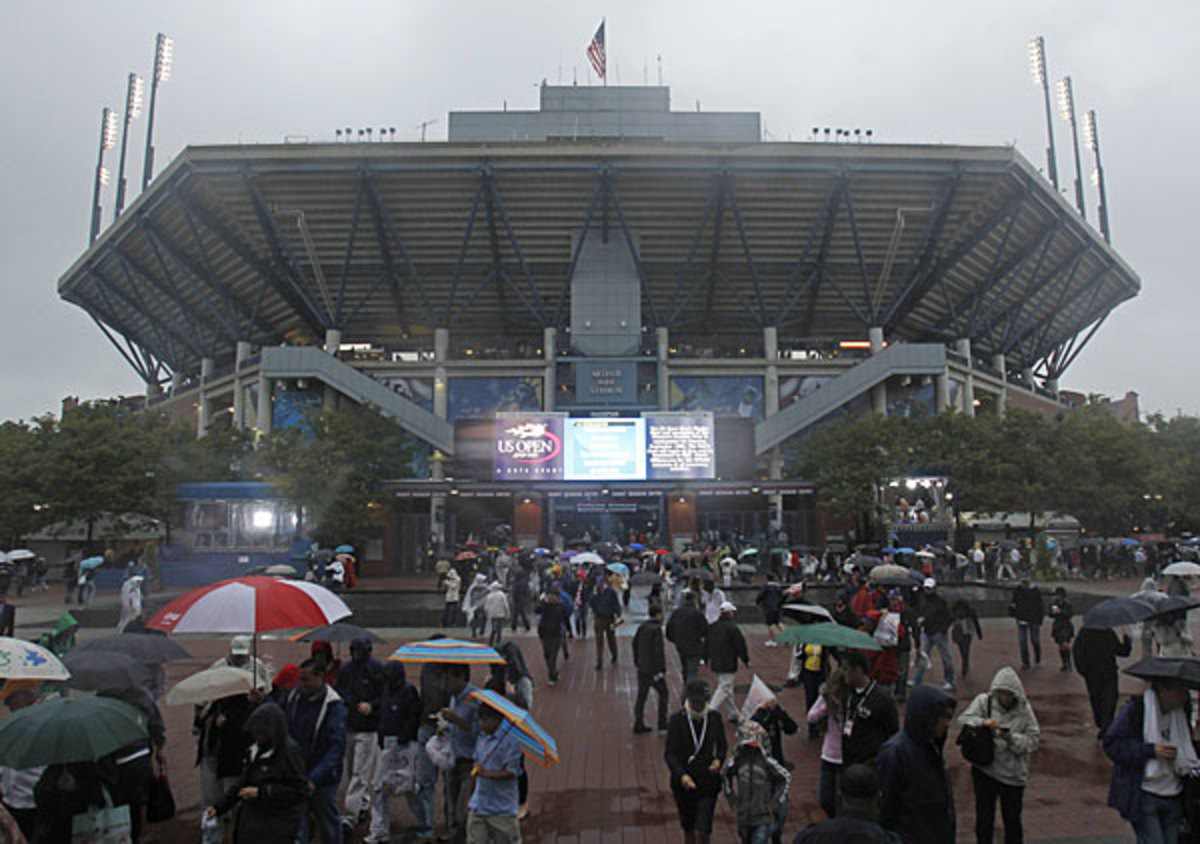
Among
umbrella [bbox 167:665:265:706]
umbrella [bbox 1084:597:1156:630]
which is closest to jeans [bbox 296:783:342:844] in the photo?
umbrella [bbox 167:665:265:706]

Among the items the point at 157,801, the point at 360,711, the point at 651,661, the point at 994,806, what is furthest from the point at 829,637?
the point at 157,801

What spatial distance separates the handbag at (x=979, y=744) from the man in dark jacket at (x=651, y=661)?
430 centimetres

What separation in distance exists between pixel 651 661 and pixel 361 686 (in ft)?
12.6

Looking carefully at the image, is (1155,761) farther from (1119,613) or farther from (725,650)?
(725,650)

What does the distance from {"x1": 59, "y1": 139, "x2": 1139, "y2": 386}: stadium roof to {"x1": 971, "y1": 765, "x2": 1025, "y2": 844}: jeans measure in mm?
44621

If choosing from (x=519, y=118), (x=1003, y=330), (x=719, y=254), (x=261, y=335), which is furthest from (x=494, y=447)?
(x=1003, y=330)

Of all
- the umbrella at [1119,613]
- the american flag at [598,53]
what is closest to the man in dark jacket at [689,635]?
the umbrella at [1119,613]

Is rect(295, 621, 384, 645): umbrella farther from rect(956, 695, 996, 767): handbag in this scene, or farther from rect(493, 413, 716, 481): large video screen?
rect(493, 413, 716, 481): large video screen

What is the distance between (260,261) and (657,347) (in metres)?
27.4

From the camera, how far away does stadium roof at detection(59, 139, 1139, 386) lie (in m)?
46.6

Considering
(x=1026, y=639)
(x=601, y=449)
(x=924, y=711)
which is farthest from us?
(x=601, y=449)

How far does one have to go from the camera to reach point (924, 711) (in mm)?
4805

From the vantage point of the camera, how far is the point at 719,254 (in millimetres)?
53781

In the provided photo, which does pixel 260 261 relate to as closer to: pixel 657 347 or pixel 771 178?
pixel 657 347
